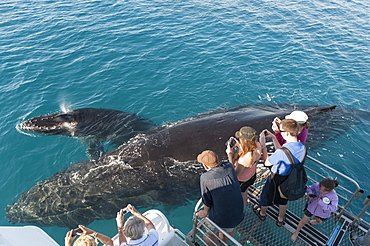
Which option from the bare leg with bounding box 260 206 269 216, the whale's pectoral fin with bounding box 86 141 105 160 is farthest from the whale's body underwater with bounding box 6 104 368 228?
the bare leg with bounding box 260 206 269 216

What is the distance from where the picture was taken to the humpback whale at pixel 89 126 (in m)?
10.9

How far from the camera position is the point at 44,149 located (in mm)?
10766

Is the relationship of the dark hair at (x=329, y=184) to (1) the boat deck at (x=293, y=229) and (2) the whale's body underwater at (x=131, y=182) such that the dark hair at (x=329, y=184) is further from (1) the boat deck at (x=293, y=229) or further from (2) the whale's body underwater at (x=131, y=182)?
(2) the whale's body underwater at (x=131, y=182)

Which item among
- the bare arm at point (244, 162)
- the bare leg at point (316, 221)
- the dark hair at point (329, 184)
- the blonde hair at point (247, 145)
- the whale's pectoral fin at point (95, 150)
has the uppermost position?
the blonde hair at point (247, 145)

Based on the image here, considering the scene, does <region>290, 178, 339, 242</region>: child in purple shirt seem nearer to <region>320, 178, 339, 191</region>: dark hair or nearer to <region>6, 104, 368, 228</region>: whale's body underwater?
<region>320, 178, 339, 191</region>: dark hair

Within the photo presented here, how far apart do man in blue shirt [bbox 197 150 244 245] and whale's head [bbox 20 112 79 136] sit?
8.42 metres

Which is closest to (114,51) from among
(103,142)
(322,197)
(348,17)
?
(103,142)

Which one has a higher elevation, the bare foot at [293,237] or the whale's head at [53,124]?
the whale's head at [53,124]

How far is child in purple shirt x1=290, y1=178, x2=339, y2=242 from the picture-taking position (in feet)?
16.7

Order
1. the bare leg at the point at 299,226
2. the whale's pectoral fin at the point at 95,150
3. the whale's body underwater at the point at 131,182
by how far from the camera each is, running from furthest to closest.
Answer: the whale's pectoral fin at the point at 95,150 → the whale's body underwater at the point at 131,182 → the bare leg at the point at 299,226

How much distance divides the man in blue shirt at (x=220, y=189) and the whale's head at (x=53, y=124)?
8.42 metres

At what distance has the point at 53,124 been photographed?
433 inches

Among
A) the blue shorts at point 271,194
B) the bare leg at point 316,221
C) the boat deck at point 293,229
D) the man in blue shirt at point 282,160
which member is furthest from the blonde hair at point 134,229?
the bare leg at point 316,221

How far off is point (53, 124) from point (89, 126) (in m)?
1.46
